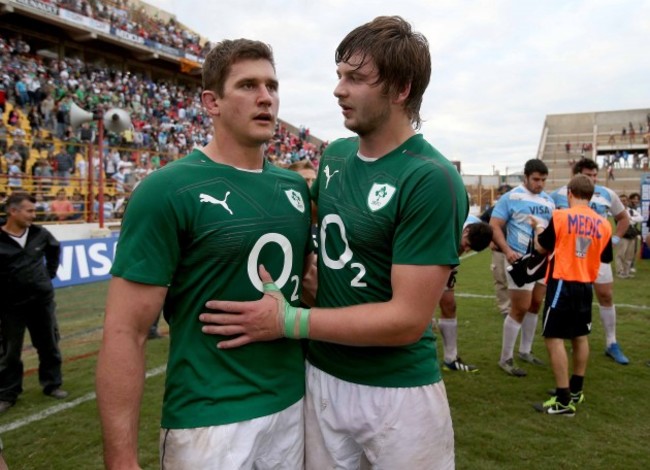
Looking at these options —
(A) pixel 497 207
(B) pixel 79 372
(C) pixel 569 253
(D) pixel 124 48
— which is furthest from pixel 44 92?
(C) pixel 569 253

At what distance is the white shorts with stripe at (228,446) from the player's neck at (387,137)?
3.57 ft

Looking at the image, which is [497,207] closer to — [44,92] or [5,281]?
[5,281]

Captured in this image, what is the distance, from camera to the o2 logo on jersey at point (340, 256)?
2014 millimetres

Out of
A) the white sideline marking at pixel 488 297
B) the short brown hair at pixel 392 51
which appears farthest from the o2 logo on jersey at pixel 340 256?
the white sideline marking at pixel 488 297

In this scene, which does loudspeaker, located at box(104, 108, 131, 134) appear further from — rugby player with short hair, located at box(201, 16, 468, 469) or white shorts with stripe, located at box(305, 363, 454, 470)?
white shorts with stripe, located at box(305, 363, 454, 470)

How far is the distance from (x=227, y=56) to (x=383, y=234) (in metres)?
0.92

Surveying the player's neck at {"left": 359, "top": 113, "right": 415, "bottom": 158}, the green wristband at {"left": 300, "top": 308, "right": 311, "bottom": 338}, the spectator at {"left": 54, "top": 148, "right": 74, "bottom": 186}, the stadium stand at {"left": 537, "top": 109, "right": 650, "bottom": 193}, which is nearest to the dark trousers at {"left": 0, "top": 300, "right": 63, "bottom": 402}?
the green wristband at {"left": 300, "top": 308, "right": 311, "bottom": 338}

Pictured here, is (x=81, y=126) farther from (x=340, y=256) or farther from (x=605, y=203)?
(x=340, y=256)

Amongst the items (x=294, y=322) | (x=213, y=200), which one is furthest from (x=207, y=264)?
(x=294, y=322)

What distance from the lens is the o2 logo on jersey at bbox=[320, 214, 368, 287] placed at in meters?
2.01

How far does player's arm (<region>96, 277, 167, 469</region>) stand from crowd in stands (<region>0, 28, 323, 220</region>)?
1351 cm

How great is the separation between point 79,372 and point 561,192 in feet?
21.3

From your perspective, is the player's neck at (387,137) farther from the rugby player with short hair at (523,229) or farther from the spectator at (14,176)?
the spectator at (14,176)

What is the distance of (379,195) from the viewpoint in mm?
1959
